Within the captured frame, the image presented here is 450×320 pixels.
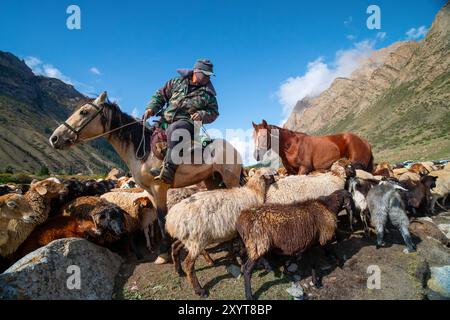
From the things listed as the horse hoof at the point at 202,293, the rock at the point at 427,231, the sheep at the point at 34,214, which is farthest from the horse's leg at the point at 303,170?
the sheep at the point at 34,214

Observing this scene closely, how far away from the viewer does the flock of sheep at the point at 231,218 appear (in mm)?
4730

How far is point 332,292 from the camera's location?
4406mm

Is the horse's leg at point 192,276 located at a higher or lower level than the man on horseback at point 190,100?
lower

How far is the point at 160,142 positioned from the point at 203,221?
191cm

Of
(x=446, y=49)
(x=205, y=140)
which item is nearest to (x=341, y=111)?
(x=446, y=49)

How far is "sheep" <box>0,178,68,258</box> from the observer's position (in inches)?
213

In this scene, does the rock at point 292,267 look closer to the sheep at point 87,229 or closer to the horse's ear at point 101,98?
the sheep at point 87,229

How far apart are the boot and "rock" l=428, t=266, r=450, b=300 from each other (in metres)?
5.06

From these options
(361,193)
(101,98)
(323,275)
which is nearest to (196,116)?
(101,98)

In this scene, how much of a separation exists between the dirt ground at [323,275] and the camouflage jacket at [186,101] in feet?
10.3

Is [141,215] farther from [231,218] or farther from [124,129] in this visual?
[231,218]

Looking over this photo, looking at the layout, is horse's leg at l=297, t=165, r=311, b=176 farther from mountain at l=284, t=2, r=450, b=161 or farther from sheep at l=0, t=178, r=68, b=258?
mountain at l=284, t=2, r=450, b=161

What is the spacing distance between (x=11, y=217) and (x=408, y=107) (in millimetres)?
102590
